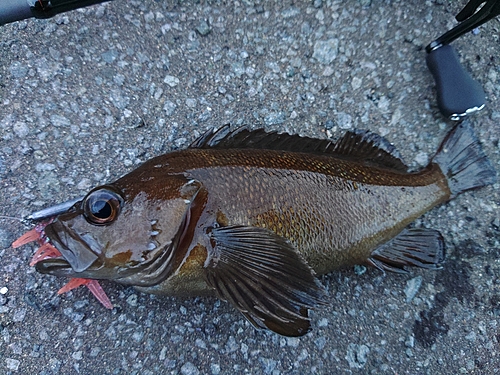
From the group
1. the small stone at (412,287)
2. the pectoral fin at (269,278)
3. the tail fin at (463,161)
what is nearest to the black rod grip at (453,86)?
the tail fin at (463,161)

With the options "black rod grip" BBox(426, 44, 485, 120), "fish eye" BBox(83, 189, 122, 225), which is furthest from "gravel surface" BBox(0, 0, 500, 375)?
"fish eye" BBox(83, 189, 122, 225)

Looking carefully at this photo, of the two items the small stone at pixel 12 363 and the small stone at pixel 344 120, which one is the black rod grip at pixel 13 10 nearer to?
the small stone at pixel 12 363

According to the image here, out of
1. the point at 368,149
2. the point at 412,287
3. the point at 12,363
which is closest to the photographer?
the point at 12,363

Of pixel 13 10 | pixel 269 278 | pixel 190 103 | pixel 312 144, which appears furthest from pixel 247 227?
pixel 13 10

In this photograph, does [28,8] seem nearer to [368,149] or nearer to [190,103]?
[190,103]

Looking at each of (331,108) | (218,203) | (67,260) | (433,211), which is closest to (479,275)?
(433,211)
